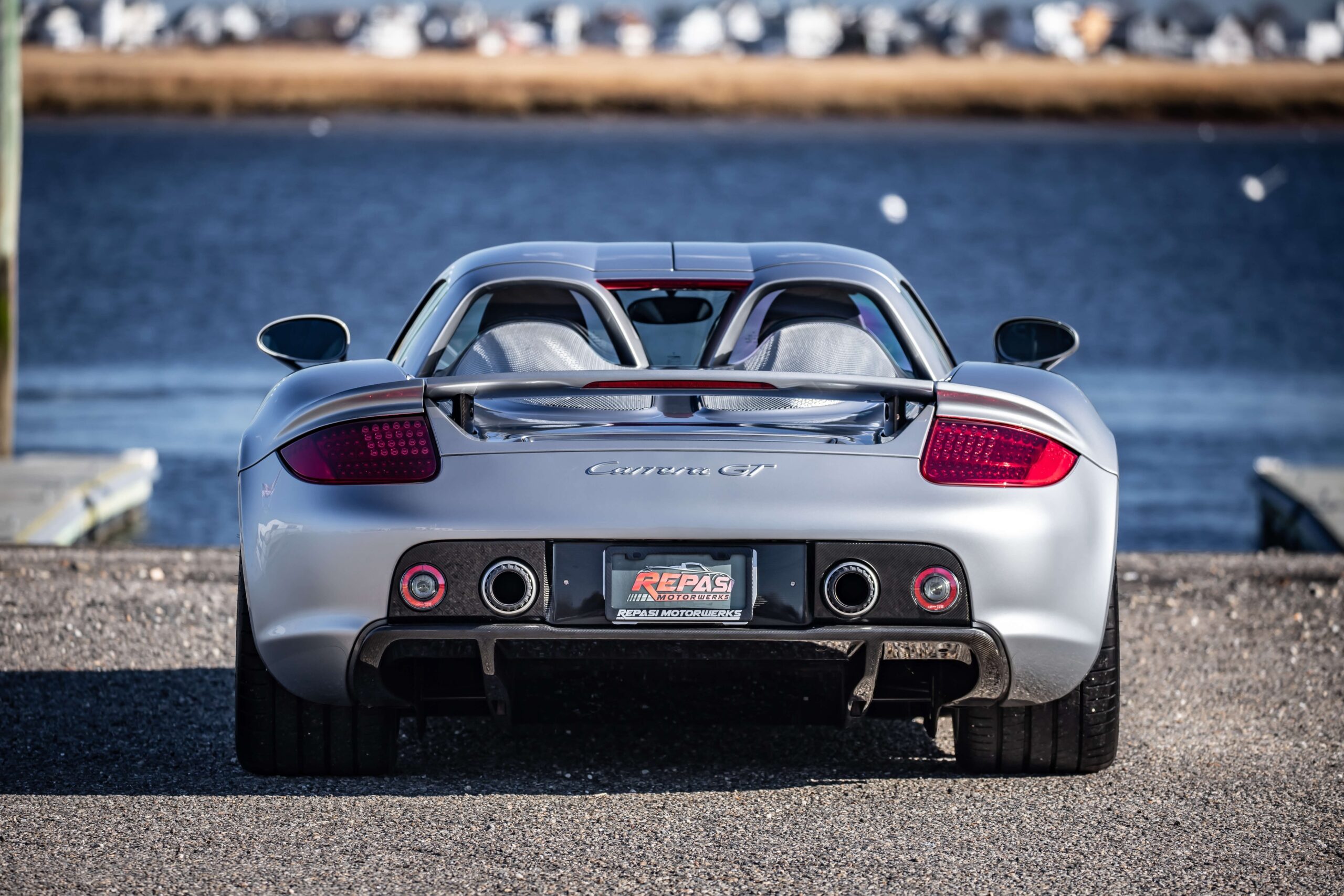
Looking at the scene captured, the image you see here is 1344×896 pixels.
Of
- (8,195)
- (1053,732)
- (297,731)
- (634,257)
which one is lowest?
(8,195)

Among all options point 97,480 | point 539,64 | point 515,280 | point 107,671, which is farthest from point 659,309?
point 539,64

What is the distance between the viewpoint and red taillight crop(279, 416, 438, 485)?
4172 millimetres

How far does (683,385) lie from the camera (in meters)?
4.25

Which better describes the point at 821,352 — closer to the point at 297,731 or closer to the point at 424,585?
the point at 424,585

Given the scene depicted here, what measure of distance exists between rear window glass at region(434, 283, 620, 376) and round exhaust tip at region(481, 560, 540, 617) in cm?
115

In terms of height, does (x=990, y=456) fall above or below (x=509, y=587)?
above

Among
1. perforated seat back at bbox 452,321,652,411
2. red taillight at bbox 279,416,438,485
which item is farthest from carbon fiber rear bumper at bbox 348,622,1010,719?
perforated seat back at bbox 452,321,652,411

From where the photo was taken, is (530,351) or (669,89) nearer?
(530,351)

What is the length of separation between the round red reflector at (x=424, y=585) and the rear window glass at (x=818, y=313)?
1312 millimetres

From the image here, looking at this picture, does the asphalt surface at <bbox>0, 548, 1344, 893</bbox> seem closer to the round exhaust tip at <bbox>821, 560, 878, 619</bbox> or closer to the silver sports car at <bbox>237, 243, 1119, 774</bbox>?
the silver sports car at <bbox>237, 243, 1119, 774</bbox>

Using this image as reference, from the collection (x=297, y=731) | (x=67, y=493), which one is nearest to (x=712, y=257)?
(x=297, y=731)

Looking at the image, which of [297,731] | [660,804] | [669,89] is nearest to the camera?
[660,804]

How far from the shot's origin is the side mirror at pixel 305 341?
5258 millimetres

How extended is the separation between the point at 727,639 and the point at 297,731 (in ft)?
3.97
